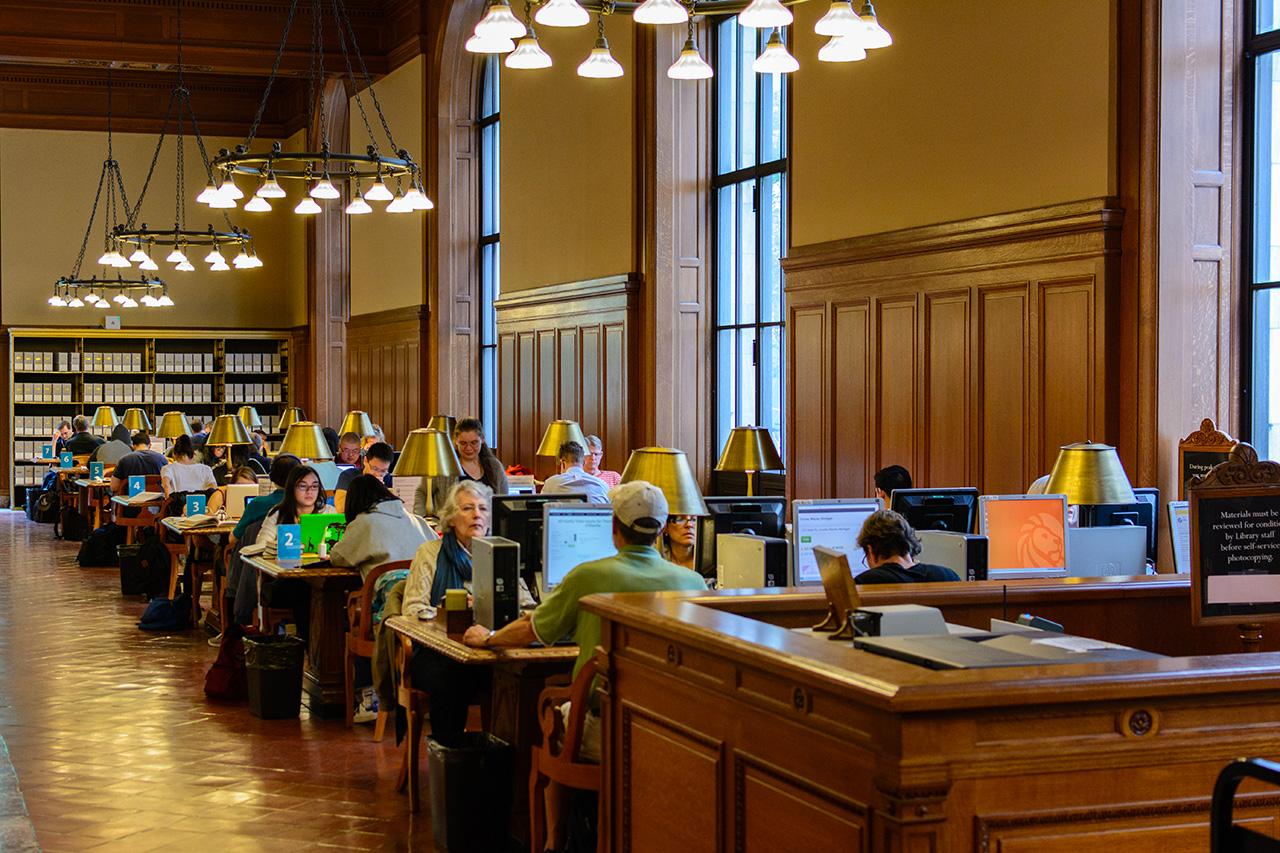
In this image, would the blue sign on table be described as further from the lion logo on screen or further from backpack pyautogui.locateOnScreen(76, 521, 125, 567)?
backpack pyautogui.locateOnScreen(76, 521, 125, 567)

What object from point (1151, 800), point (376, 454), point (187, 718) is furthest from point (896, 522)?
point (376, 454)

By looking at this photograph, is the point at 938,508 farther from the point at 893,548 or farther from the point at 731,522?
the point at 893,548

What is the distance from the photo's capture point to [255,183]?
21109 mm

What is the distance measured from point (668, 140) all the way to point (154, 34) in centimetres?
787

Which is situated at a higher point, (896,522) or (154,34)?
(154,34)

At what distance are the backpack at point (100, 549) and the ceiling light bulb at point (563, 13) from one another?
388 inches

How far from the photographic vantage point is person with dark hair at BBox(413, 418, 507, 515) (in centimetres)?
830

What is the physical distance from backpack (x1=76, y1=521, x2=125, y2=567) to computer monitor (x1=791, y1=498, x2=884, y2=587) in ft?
30.5

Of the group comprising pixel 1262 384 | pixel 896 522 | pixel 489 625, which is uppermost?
pixel 1262 384

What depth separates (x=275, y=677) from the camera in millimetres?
6520

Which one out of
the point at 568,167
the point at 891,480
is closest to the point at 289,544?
the point at 891,480

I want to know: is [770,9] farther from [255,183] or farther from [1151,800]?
[255,183]

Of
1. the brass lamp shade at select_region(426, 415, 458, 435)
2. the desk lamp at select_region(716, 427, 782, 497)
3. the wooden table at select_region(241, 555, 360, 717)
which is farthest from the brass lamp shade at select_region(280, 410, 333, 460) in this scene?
the desk lamp at select_region(716, 427, 782, 497)

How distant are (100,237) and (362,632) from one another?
15142mm
